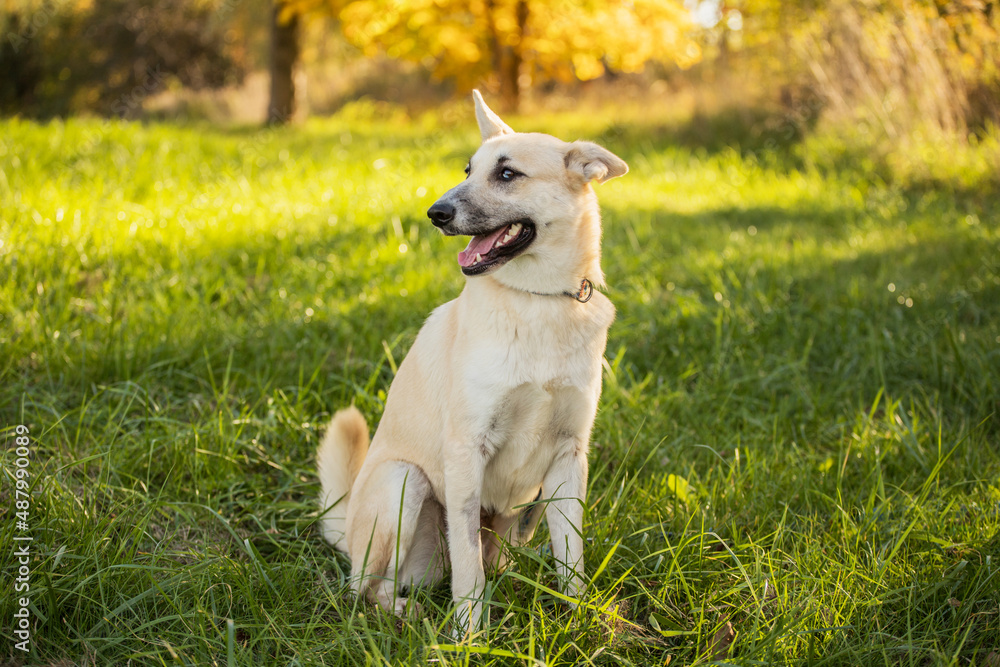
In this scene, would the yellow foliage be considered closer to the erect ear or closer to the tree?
the tree

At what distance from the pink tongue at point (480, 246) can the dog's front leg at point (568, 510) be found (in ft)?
2.36

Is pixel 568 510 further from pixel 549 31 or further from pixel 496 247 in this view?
pixel 549 31

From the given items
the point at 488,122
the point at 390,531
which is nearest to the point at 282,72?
the point at 488,122

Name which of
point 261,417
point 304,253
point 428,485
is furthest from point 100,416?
point 304,253

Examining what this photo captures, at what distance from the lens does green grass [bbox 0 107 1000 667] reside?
199cm

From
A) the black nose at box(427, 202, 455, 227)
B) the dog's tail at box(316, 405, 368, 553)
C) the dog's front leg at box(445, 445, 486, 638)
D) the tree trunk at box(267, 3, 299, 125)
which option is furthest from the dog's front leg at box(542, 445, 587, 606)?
the tree trunk at box(267, 3, 299, 125)

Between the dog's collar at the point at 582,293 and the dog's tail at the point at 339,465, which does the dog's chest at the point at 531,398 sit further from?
the dog's tail at the point at 339,465

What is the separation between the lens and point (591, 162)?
2312 millimetres

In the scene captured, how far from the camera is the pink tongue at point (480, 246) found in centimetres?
221

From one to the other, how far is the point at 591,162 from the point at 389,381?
1682 mm

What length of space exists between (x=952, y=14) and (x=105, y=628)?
7771 millimetres

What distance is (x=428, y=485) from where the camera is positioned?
2311 mm

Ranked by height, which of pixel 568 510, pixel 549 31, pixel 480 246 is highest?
pixel 549 31

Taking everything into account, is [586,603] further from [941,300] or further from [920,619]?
[941,300]
